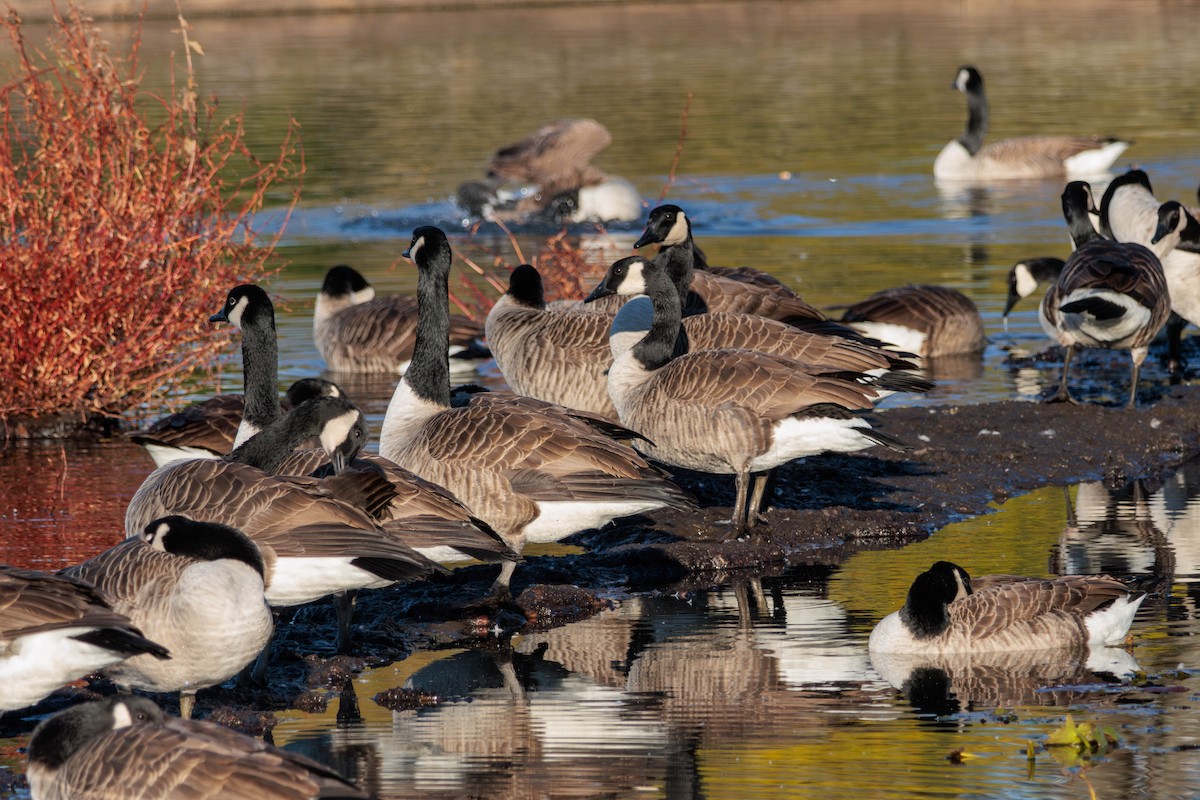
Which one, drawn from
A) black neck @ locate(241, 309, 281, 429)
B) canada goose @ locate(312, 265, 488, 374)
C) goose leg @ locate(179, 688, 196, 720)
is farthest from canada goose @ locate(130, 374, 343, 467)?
canada goose @ locate(312, 265, 488, 374)

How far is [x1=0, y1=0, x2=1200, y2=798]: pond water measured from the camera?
6539mm

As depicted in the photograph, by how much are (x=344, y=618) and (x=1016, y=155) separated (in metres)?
23.2

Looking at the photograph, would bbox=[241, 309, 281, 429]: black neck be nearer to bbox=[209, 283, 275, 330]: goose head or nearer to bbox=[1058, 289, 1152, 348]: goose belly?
bbox=[209, 283, 275, 330]: goose head

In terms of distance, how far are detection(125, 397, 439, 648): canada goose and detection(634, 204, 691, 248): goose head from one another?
443 centimetres

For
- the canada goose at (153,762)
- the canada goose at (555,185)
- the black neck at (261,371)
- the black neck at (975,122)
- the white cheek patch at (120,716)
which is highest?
the black neck at (975,122)

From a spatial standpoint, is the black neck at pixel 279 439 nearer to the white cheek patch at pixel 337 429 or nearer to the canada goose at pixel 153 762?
the white cheek patch at pixel 337 429

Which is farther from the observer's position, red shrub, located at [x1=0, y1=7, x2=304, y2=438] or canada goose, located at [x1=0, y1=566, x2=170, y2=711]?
red shrub, located at [x1=0, y1=7, x2=304, y2=438]

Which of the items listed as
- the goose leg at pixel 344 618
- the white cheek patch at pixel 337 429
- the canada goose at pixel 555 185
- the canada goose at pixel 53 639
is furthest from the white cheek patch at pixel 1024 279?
the canada goose at pixel 53 639

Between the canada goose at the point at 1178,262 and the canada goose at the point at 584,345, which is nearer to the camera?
the canada goose at the point at 584,345

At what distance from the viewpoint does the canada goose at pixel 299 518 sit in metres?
6.94

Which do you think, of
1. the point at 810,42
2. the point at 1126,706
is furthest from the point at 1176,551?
the point at 810,42

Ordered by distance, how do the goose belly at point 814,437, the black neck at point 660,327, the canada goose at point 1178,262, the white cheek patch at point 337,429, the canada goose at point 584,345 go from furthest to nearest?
the canada goose at point 1178,262, the canada goose at point 584,345, the black neck at point 660,327, the goose belly at point 814,437, the white cheek patch at point 337,429

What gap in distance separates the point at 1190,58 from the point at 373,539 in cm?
4189

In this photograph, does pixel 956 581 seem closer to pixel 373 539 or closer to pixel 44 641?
pixel 373 539
